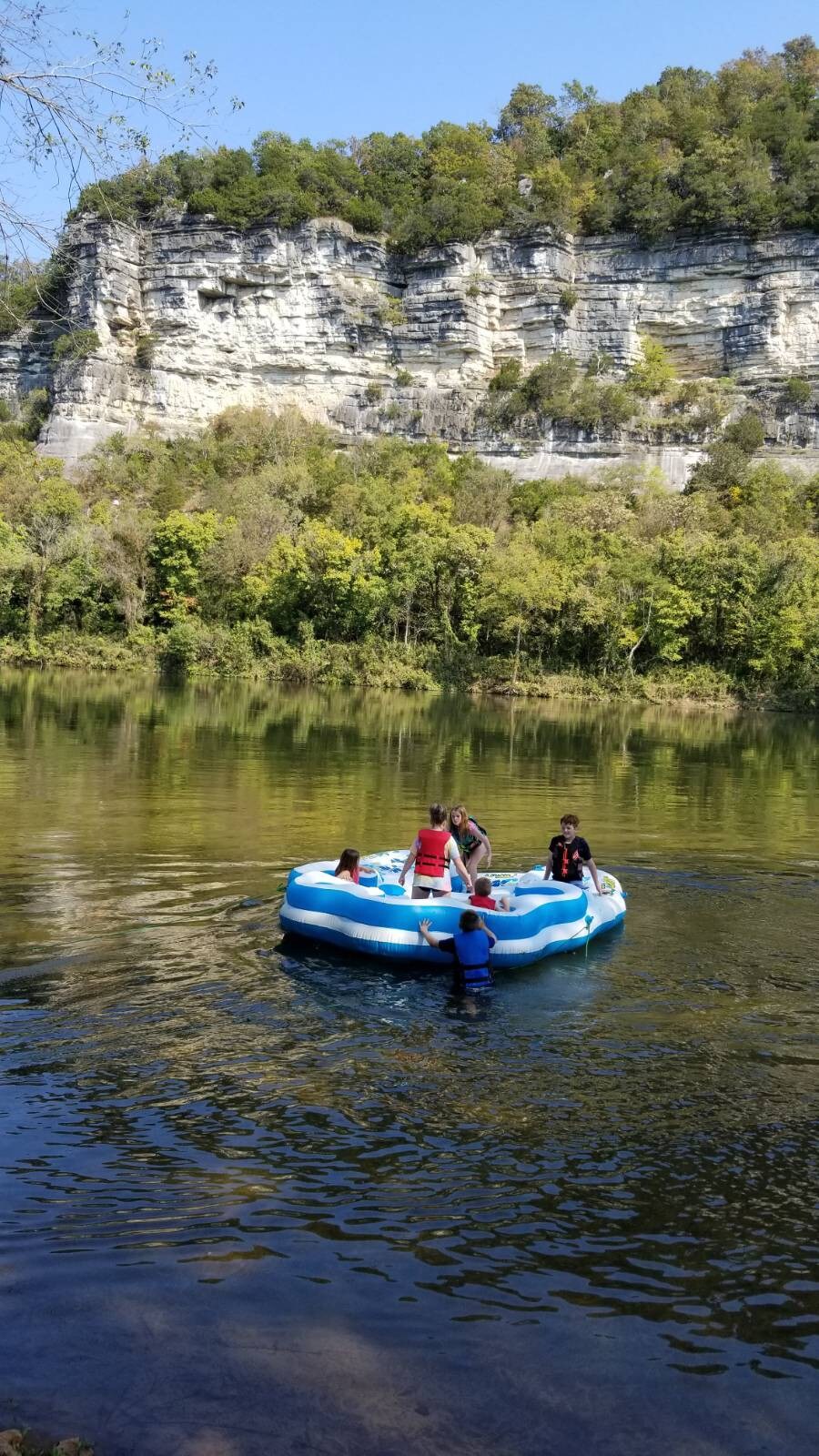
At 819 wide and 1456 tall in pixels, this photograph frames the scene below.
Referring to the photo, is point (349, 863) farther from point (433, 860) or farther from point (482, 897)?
point (482, 897)

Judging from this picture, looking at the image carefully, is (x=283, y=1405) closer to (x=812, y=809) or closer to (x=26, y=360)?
(x=812, y=809)

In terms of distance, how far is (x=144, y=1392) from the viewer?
4.31 m

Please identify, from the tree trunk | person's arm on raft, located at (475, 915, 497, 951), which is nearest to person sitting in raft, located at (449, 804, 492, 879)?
person's arm on raft, located at (475, 915, 497, 951)

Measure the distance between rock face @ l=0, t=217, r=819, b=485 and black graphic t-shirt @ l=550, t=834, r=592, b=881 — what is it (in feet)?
256

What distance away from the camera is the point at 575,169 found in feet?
345

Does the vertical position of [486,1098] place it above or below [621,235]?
below

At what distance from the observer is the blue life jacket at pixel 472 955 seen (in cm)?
959

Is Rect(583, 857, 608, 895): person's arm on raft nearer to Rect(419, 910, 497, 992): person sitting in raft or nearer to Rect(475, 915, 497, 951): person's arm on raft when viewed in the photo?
Rect(475, 915, 497, 951): person's arm on raft

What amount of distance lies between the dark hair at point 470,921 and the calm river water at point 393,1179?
0.62m

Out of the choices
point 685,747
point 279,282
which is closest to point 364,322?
point 279,282

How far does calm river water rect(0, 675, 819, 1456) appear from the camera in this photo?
4.37 meters

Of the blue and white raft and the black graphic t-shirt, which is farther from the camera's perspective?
the black graphic t-shirt

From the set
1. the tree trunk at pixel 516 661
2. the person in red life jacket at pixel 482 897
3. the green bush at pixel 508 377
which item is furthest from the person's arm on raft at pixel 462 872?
the green bush at pixel 508 377

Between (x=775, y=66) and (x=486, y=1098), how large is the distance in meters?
128
